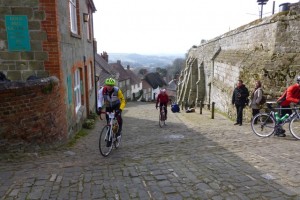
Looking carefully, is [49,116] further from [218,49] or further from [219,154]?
[218,49]

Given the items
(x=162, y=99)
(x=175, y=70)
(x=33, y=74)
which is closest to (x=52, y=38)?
(x=33, y=74)

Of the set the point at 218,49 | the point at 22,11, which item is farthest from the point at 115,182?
the point at 218,49

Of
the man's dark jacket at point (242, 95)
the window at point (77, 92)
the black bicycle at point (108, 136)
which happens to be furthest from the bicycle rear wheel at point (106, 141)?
the man's dark jacket at point (242, 95)

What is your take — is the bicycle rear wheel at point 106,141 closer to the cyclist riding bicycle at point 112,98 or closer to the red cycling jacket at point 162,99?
the cyclist riding bicycle at point 112,98

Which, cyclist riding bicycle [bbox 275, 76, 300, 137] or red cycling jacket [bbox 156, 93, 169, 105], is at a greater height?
cyclist riding bicycle [bbox 275, 76, 300, 137]

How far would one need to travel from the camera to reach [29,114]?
17.8 ft

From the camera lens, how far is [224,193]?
145 inches

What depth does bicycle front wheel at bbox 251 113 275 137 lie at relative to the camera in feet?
23.8

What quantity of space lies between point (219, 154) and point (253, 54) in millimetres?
6831

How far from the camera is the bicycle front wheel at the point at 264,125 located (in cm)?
726

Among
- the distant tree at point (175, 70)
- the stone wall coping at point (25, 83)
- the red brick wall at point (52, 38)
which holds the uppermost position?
the red brick wall at point (52, 38)

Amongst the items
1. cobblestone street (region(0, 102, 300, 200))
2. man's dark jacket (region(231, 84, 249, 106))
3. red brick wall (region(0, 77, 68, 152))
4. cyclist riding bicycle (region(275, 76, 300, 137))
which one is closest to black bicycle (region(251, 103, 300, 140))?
cyclist riding bicycle (region(275, 76, 300, 137))

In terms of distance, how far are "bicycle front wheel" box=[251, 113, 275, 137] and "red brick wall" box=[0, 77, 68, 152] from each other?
5.62 meters

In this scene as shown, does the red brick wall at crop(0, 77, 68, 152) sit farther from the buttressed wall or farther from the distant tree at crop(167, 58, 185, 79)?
the distant tree at crop(167, 58, 185, 79)
